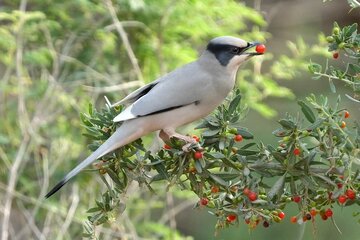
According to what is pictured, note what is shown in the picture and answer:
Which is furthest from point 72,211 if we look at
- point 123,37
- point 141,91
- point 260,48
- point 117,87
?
point 260,48

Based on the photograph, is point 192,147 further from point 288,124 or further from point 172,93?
point 172,93

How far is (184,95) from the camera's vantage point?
2.17 meters

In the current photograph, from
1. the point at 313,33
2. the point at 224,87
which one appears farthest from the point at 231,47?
the point at 313,33

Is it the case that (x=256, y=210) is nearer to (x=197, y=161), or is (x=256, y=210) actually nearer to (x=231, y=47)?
(x=197, y=161)

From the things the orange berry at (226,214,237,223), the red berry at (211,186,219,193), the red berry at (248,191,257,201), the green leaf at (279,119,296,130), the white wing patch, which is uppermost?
the green leaf at (279,119,296,130)

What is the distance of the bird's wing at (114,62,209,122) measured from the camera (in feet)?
6.98

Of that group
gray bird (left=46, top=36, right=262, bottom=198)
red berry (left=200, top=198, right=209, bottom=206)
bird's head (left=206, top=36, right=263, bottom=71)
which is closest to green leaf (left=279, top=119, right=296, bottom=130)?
red berry (left=200, top=198, right=209, bottom=206)

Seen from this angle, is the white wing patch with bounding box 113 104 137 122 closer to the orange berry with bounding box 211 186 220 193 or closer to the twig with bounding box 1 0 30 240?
the orange berry with bounding box 211 186 220 193

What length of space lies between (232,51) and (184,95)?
0.21m

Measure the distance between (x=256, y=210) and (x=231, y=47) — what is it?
2.09 ft

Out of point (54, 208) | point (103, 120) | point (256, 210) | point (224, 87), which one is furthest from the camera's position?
point (54, 208)

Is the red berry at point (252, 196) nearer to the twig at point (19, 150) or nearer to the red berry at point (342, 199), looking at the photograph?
the red berry at point (342, 199)

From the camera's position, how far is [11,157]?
3801 millimetres

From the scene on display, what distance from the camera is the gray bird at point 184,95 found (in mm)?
2111
